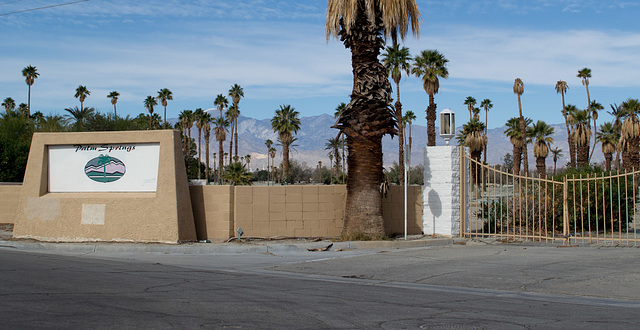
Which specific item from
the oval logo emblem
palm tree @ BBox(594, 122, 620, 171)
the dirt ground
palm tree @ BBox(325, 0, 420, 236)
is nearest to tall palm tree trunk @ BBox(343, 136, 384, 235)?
palm tree @ BBox(325, 0, 420, 236)

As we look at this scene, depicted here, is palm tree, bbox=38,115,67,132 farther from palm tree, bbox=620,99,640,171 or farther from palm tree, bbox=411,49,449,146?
palm tree, bbox=620,99,640,171

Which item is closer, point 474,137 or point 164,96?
point 474,137

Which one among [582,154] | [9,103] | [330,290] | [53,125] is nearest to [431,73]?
[582,154]

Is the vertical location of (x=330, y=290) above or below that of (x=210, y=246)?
below

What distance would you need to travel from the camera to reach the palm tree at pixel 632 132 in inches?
2093

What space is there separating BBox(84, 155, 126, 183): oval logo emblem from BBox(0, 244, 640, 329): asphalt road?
10.2 ft

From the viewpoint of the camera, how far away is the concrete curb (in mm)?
15461

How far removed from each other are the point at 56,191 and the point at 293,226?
23.9 feet

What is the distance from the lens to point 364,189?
16453mm

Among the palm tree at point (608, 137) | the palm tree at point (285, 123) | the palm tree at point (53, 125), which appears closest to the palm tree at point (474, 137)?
the palm tree at point (608, 137)

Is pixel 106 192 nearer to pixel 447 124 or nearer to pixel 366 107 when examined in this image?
pixel 366 107

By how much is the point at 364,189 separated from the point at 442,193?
2580 millimetres

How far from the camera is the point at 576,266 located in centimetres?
1217

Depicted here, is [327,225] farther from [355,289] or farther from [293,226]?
[355,289]
